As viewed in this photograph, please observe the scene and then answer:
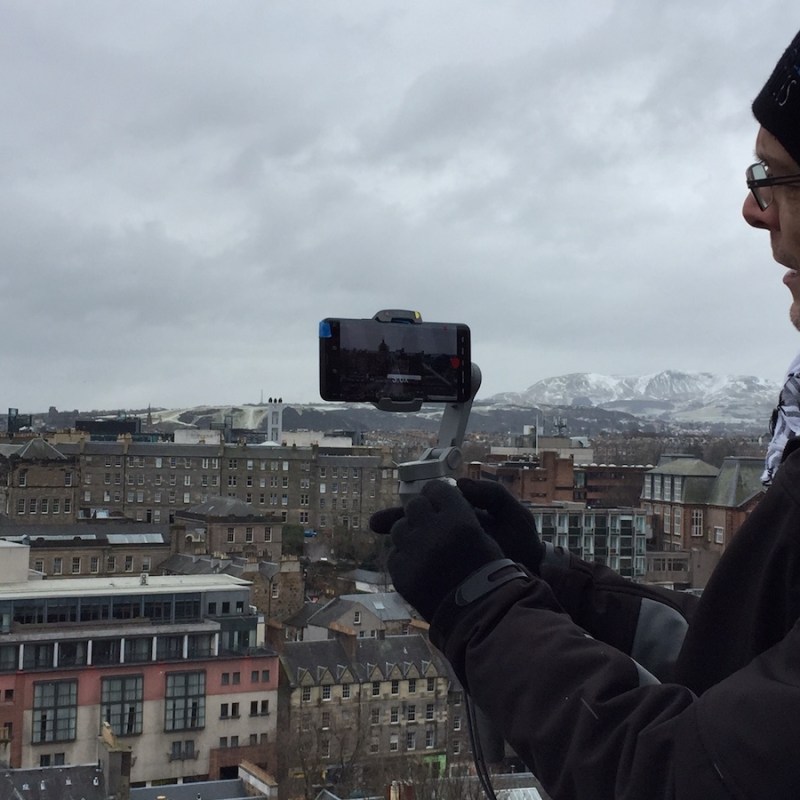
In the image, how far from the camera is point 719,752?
20.5 inches

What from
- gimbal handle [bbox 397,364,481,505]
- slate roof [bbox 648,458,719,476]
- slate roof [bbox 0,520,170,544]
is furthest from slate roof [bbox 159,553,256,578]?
gimbal handle [bbox 397,364,481,505]

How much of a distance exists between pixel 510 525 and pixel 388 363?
18 cm

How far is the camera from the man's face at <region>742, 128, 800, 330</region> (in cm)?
63

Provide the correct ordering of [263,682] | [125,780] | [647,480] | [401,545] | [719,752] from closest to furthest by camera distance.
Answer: [719,752] → [401,545] → [125,780] → [263,682] → [647,480]

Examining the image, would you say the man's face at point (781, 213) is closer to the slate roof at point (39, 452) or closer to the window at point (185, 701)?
the window at point (185, 701)

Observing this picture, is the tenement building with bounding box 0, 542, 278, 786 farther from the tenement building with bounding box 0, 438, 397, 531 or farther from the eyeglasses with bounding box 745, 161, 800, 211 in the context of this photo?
the tenement building with bounding box 0, 438, 397, 531

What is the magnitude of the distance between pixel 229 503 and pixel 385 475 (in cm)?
286

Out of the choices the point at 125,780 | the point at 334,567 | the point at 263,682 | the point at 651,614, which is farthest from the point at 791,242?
the point at 334,567

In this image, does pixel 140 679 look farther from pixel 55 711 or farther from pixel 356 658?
pixel 356 658

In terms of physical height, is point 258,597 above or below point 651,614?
below

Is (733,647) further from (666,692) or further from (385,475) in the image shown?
(385,475)

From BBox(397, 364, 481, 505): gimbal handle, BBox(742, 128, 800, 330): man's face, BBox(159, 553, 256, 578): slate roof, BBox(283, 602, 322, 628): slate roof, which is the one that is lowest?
BBox(283, 602, 322, 628): slate roof

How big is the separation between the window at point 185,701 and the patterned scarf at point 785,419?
8859 mm

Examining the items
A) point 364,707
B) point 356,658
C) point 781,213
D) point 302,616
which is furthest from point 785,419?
point 302,616
